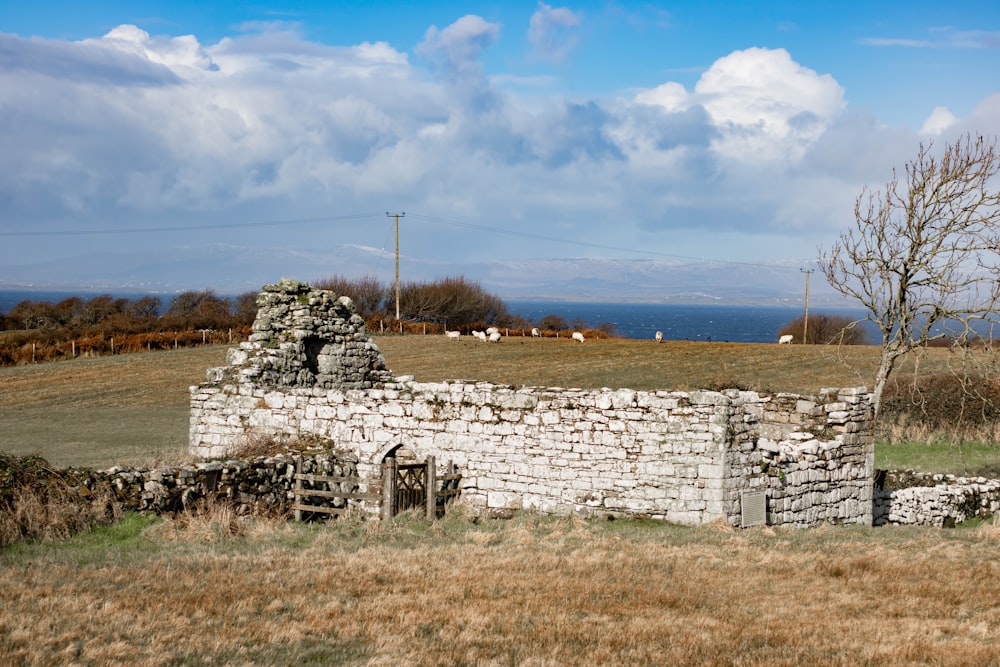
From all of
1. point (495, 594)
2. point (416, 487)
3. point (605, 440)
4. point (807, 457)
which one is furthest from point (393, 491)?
point (807, 457)

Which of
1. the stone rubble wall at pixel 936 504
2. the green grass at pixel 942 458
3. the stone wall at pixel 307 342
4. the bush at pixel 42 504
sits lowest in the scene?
the stone rubble wall at pixel 936 504

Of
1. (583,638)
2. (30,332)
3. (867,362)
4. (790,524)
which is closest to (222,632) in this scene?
(583,638)

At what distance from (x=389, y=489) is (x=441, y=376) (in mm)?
28835

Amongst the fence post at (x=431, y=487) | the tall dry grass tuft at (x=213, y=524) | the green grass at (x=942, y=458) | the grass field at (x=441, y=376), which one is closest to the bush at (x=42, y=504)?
the tall dry grass tuft at (x=213, y=524)

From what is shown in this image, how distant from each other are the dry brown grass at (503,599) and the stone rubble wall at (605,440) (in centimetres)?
139

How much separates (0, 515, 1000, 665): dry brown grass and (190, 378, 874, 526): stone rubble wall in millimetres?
1394

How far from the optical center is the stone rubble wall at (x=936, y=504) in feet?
64.1

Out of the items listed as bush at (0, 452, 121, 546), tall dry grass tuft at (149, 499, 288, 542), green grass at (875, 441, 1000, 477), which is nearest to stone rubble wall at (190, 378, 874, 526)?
tall dry grass tuft at (149, 499, 288, 542)

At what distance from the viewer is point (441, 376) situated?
43.6 metres

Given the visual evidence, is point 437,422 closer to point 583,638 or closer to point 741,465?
point 741,465

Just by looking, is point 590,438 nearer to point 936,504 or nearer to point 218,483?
point 218,483

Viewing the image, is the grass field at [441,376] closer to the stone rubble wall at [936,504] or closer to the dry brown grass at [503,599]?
the stone rubble wall at [936,504]

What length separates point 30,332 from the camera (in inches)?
2608

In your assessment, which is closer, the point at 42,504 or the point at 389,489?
the point at 42,504
